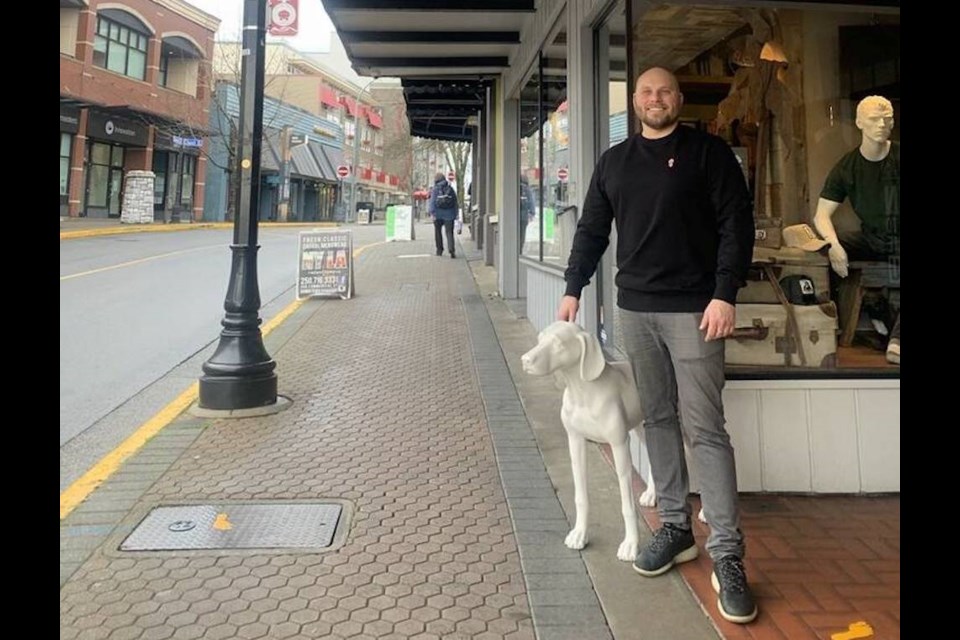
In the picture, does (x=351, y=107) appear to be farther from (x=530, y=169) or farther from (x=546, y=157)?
(x=546, y=157)

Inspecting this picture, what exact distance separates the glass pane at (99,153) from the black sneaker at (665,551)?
3275 centimetres

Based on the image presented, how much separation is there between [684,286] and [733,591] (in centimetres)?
116

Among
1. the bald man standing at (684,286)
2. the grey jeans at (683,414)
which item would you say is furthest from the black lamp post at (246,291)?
the grey jeans at (683,414)

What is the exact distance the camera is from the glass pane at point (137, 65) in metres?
31.6

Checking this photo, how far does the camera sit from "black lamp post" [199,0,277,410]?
518 cm

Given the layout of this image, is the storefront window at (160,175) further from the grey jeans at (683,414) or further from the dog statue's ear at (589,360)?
the grey jeans at (683,414)

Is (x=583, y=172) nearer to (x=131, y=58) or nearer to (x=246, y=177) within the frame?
(x=246, y=177)

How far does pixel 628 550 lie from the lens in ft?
9.77

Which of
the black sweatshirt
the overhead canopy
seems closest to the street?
the black sweatshirt

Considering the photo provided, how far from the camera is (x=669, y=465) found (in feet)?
9.71

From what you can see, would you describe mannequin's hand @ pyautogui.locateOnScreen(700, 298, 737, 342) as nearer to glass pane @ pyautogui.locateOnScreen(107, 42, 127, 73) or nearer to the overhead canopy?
the overhead canopy

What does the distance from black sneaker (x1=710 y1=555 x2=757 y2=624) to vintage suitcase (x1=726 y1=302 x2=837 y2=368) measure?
141 centimetres
